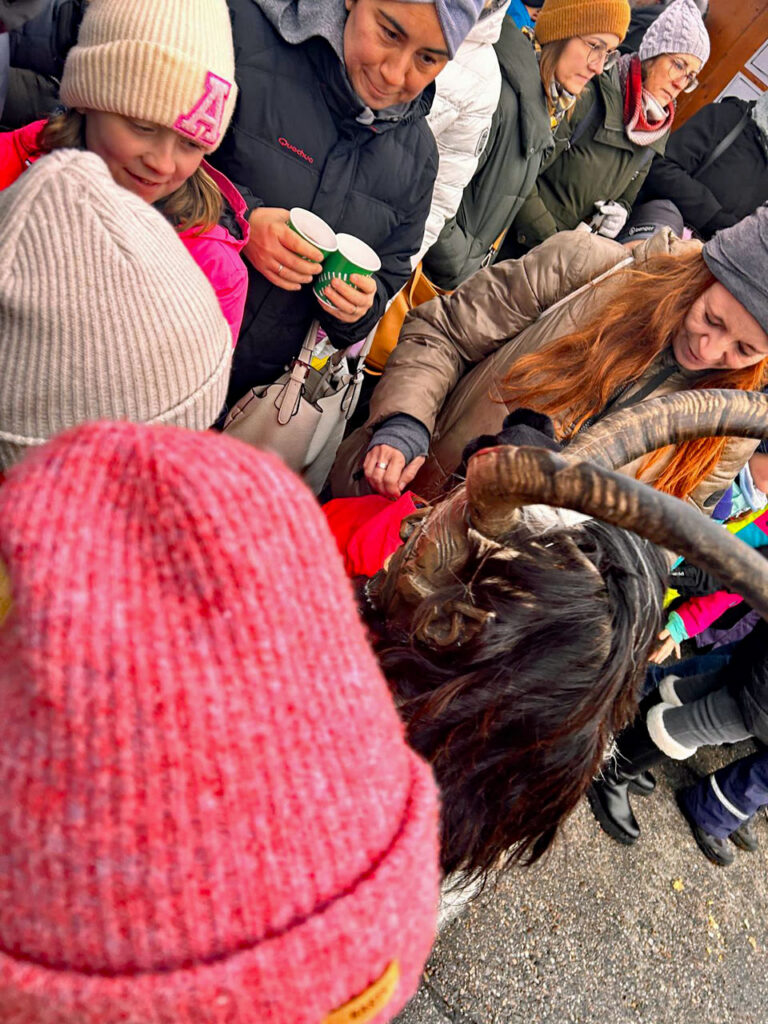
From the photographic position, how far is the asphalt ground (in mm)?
2334

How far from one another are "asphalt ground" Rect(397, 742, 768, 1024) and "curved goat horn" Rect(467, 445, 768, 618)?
2087mm

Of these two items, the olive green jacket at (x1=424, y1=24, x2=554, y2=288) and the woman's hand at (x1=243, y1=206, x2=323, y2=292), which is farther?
the olive green jacket at (x1=424, y1=24, x2=554, y2=288)

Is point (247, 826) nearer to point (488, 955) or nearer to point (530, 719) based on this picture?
point (530, 719)

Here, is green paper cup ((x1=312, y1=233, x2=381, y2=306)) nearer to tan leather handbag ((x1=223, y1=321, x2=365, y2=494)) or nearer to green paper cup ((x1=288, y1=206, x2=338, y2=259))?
green paper cup ((x1=288, y1=206, x2=338, y2=259))

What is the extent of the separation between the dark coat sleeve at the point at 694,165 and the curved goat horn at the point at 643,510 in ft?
14.7

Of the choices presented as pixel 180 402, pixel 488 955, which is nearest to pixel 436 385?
pixel 180 402

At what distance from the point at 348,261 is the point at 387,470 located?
588 millimetres

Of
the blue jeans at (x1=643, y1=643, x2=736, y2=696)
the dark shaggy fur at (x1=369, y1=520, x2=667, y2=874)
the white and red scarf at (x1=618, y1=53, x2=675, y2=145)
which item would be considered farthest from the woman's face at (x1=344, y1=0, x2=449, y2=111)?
the blue jeans at (x1=643, y1=643, x2=736, y2=696)

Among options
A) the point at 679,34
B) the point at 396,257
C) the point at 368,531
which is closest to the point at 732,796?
the point at 368,531

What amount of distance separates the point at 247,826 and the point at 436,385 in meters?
1.80

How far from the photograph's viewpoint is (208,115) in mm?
1442

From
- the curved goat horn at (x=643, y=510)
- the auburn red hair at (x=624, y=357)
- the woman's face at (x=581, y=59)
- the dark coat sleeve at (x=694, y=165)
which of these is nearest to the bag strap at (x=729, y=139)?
the dark coat sleeve at (x=694, y=165)

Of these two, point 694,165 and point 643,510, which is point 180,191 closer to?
point 643,510

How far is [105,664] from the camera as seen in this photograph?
1.61 feet
